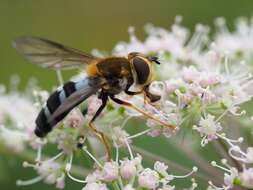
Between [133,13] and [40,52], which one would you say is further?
[133,13]

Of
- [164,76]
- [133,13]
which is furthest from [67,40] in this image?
[164,76]

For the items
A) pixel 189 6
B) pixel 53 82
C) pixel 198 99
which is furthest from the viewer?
pixel 189 6

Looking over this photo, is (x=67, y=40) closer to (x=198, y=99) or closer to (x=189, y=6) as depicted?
(x=189, y=6)

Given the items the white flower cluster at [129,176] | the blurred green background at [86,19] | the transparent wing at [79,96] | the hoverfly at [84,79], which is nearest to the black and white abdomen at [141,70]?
the hoverfly at [84,79]

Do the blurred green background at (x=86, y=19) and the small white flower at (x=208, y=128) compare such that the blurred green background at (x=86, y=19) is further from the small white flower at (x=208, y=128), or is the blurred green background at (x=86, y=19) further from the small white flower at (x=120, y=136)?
the small white flower at (x=208, y=128)

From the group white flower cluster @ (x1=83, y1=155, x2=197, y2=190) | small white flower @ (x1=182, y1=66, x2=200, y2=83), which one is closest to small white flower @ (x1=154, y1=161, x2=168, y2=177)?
white flower cluster @ (x1=83, y1=155, x2=197, y2=190)

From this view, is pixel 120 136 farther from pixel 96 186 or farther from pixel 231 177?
pixel 231 177

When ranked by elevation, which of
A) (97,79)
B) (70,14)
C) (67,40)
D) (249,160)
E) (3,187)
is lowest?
(249,160)
